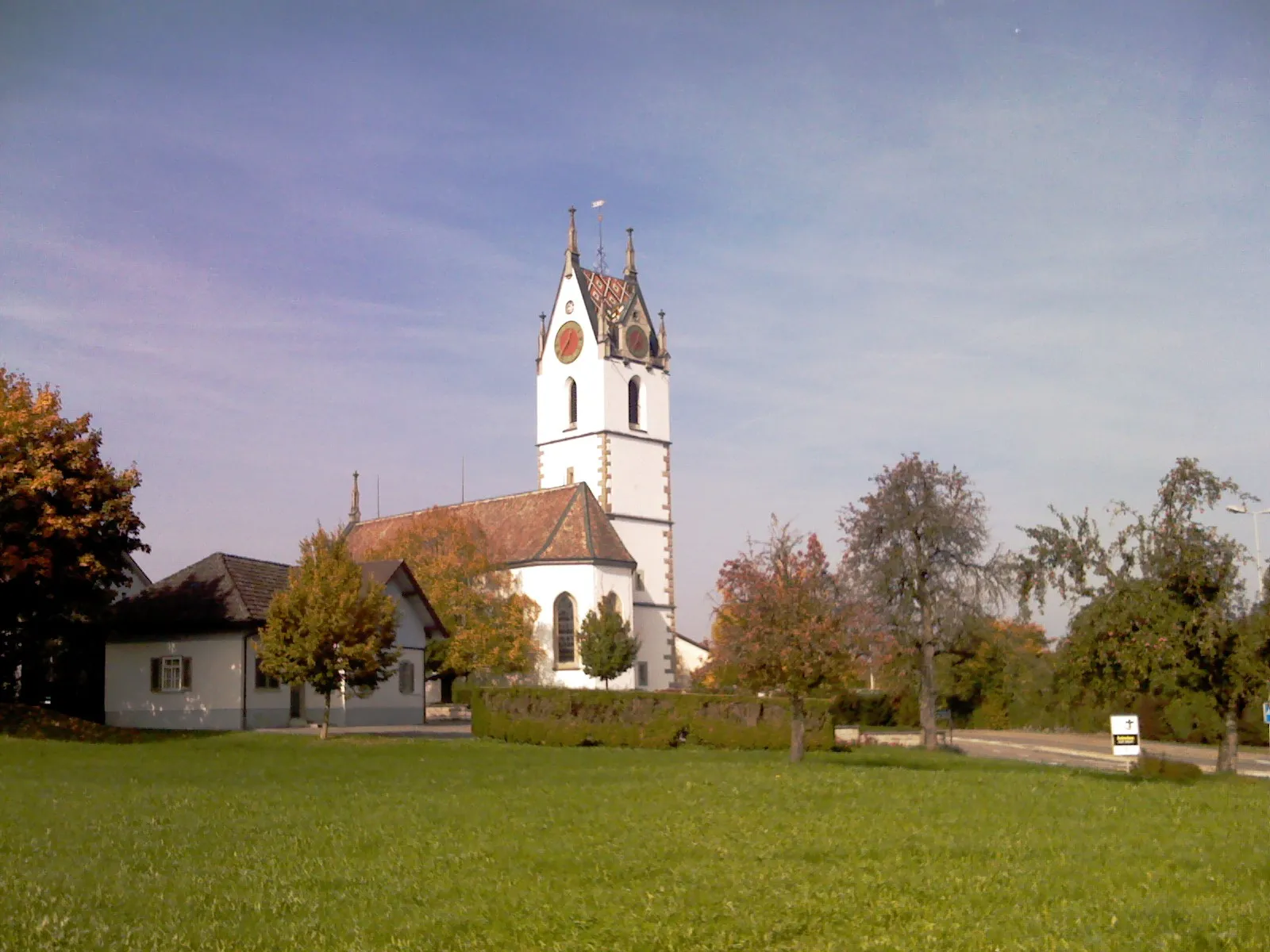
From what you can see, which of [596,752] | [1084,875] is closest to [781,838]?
[1084,875]

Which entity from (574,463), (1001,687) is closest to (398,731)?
(1001,687)

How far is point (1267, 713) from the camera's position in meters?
27.2

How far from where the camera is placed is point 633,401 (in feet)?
266

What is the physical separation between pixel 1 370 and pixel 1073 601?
92.6ft

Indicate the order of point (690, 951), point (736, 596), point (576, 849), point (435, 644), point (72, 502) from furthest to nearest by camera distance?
1. point (435, 644)
2. point (72, 502)
3. point (736, 596)
4. point (576, 849)
5. point (690, 951)

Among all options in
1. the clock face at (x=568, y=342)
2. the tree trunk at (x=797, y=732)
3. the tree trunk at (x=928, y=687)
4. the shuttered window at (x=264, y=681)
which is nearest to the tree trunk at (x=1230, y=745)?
the tree trunk at (x=797, y=732)

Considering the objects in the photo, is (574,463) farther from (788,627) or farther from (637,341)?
(788,627)

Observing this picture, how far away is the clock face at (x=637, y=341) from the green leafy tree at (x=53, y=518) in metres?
46.2

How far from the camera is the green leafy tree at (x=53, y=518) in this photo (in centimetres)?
3397

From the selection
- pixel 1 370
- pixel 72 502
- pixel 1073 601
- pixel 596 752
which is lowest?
pixel 596 752

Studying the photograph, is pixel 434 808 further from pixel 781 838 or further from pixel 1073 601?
pixel 1073 601

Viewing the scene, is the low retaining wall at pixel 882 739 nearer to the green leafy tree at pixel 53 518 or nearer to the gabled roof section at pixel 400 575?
the gabled roof section at pixel 400 575

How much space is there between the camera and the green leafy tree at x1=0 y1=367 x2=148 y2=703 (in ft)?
111

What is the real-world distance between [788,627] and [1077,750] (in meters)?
19.9
